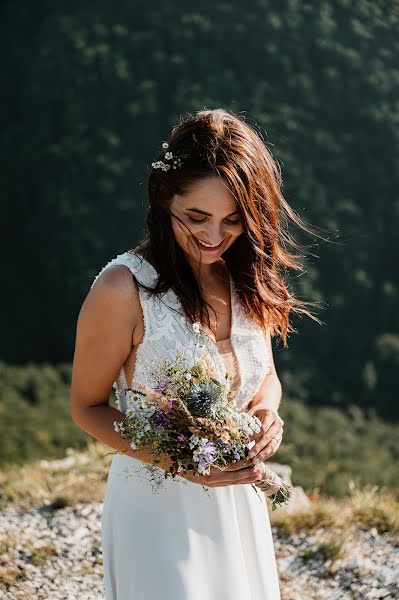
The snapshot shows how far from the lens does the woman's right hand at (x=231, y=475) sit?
2.44 meters

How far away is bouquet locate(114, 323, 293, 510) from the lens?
91.0 inches

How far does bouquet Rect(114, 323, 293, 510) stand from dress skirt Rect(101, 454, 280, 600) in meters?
0.29

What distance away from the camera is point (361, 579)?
4727mm

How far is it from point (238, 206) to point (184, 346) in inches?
17.4

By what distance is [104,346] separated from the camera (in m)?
2.54

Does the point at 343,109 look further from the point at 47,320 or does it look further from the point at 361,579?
the point at 361,579

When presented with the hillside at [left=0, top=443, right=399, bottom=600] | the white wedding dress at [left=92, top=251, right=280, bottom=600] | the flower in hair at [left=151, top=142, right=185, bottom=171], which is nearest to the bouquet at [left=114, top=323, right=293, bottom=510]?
the white wedding dress at [left=92, top=251, right=280, bottom=600]

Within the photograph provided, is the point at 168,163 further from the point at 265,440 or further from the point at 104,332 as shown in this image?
the point at 265,440

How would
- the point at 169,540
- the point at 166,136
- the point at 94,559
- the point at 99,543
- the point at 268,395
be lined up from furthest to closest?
the point at 166,136, the point at 99,543, the point at 94,559, the point at 268,395, the point at 169,540

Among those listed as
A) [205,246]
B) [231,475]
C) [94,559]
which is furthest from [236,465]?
[94,559]

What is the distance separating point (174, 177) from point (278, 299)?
1.96ft

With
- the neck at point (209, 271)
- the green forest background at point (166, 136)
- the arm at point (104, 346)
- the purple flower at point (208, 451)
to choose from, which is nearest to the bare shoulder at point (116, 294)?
the arm at point (104, 346)

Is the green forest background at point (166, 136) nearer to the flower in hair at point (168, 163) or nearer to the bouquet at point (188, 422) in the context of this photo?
the flower in hair at point (168, 163)

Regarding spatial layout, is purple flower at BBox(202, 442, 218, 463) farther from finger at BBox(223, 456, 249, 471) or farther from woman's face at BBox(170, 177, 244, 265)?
woman's face at BBox(170, 177, 244, 265)
